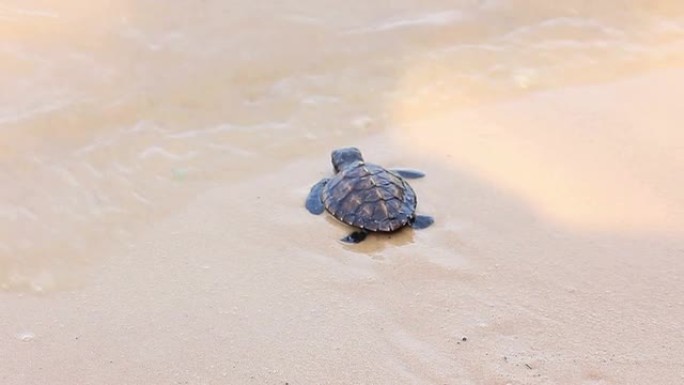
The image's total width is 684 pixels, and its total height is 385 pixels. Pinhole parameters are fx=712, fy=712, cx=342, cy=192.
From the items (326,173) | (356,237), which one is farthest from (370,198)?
(326,173)

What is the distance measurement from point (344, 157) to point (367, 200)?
56 centimetres

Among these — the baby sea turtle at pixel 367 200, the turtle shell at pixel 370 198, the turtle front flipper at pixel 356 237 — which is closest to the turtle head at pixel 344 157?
the baby sea turtle at pixel 367 200

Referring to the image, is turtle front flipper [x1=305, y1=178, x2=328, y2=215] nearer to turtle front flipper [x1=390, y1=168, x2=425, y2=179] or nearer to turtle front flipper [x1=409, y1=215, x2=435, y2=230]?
turtle front flipper [x1=390, y1=168, x2=425, y2=179]

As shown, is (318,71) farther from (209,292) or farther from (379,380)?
(379,380)

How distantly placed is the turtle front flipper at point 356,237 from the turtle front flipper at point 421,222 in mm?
269

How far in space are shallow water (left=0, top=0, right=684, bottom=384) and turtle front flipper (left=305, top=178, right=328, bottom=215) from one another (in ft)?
0.24

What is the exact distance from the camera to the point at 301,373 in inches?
118

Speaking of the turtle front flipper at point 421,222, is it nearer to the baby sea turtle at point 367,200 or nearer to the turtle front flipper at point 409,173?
the baby sea turtle at point 367,200

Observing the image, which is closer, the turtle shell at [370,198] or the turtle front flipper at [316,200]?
the turtle shell at [370,198]

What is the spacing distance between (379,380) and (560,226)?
153cm

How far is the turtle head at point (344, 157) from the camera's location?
4445 mm

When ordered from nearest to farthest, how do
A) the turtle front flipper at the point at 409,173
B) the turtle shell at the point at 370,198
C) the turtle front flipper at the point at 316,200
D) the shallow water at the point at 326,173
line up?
the shallow water at the point at 326,173
the turtle shell at the point at 370,198
the turtle front flipper at the point at 316,200
the turtle front flipper at the point at 409,173

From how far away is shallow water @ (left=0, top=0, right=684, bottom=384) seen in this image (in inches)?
124

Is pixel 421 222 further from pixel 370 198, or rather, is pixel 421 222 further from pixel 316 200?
pixel 316 200
